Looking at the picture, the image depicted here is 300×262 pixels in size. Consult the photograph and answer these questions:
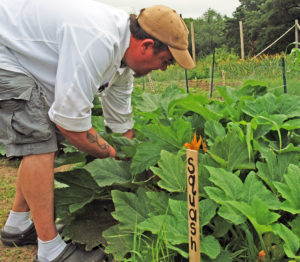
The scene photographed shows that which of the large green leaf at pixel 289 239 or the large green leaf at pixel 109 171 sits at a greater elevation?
the large green leaf at pixel 289 239

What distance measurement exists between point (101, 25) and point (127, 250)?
1.10 m

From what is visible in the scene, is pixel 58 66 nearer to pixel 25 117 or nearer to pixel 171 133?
pixel 25 117

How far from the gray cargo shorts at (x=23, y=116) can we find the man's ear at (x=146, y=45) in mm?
611

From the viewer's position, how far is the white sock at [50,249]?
6.63 feet

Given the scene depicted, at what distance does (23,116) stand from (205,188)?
103cm

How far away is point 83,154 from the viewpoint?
220 centimetres

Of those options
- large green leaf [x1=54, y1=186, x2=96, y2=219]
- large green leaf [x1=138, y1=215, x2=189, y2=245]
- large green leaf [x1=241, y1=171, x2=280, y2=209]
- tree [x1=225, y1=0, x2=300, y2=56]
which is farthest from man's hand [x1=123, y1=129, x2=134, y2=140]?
tree [x1=225, y1=0, x2=300, y2=56]

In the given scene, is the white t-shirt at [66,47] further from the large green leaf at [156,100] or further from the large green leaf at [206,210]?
the large green leaf at [206,210]

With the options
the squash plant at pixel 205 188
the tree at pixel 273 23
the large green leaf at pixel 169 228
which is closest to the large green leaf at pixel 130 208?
the squash plant at pixel 205 188

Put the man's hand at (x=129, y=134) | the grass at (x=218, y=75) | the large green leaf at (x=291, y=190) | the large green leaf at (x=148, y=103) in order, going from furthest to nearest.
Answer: the grass at (x=218, y=75) → the man's hand at (x=129, y=134) → the large green leaf at (x=148, y=103) → the large green leaf at (x=291, y=190)

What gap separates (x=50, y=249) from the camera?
2.03 metres

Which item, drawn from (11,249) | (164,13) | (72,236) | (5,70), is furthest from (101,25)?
(11,249)

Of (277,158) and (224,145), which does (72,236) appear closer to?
(224,145)

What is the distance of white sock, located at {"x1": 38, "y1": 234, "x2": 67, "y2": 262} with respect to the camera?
79.5 inches
